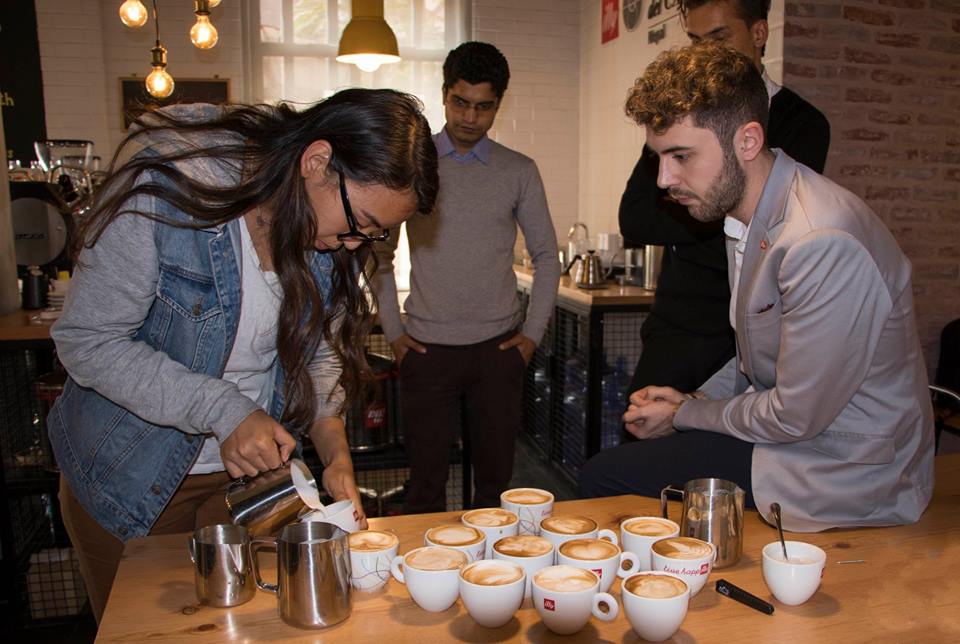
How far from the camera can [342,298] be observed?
5.82 feet

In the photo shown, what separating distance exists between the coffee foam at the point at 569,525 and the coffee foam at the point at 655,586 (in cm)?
19

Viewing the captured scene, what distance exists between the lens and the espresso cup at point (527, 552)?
1.27m

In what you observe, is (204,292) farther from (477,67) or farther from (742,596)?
(477,67)

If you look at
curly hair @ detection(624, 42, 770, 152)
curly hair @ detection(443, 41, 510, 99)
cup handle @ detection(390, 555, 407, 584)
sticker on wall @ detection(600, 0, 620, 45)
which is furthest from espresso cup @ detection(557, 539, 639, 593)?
sticker on wall @ detection(600, 0, 620, 45)

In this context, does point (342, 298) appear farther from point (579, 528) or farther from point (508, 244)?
point (508, 244)

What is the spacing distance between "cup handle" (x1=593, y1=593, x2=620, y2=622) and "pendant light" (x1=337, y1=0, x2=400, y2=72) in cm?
394

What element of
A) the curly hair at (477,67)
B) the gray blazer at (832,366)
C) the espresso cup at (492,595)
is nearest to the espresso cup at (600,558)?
the espresso cup at (492,595)

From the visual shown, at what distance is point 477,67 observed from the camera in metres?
2.96

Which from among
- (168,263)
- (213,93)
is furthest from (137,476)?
(213,93)

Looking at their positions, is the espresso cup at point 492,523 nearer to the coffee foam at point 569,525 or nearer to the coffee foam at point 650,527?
the coffee foam at point 569,525

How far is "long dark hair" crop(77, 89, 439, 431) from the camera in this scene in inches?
57.1

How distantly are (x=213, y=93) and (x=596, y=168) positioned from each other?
2.85 meters

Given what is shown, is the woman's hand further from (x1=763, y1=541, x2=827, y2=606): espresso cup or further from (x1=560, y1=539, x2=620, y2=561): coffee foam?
(x1=763, y1=541, x2=827, y2=606): espresso cup

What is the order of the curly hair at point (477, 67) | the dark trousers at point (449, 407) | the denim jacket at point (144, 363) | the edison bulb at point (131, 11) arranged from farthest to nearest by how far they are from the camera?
the edison bulb at point (131, 11) → the dark trousers at point (449, 407) → the curly hair at point (477, 67) → the denim jacket at point (144, 363)
